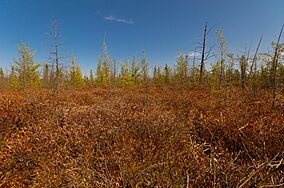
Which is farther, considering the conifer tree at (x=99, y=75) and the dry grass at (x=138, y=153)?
the conifer tree at (x=99, y=75)

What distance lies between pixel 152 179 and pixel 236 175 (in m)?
1.19

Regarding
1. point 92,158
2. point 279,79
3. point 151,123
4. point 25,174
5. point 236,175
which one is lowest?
point 25,174

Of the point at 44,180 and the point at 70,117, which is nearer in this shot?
the point at 44,180

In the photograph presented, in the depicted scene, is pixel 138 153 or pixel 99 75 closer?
pixel 138 153

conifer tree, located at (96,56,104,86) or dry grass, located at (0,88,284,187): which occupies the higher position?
conifer tree, located at (96,56,104,86)

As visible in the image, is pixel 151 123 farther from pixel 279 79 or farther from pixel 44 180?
pixel 279 79

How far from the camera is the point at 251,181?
1992mm

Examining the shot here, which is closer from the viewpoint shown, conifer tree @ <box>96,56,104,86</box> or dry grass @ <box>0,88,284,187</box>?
dry grass @ <box>0,88,284,187</box>

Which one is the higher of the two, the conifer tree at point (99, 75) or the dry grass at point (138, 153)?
the conifer tree at point (99, 75)

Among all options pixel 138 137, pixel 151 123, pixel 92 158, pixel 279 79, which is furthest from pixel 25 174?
pixel 279 79

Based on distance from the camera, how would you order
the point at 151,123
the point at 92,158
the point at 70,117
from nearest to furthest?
the point at 92,158 → the point at 151,123 → the point at 70,117

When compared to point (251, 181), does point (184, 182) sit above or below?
below

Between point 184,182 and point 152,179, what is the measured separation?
47 cm

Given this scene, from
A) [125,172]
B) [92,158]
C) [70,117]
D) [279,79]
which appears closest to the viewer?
[125,172]
